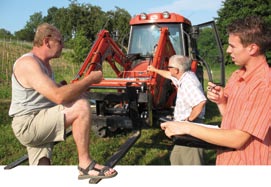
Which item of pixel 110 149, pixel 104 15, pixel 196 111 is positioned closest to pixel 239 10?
pixel 104 15

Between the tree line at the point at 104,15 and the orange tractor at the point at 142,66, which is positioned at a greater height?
the tree line at the point at 104,15

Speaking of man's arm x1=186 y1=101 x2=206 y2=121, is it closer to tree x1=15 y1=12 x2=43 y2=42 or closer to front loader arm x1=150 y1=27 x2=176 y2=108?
front loader arm x1=150 y1=27 x2=176 y2=108

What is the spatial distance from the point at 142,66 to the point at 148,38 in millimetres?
888

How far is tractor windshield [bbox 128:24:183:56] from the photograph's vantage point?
7.66 meters

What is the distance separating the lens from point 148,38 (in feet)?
25.5

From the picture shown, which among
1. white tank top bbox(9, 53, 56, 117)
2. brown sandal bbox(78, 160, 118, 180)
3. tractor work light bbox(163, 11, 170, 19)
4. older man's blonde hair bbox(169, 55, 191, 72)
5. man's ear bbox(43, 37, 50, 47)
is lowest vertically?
brown sandal bbox(78, 160, 118, 180)

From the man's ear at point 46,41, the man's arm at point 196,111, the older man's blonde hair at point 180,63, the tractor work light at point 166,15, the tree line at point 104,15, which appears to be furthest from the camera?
the tree line at point 104,15

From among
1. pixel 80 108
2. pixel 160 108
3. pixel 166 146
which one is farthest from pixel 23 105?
pixel 160 108

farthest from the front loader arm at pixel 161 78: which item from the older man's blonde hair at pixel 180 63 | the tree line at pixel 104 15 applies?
the tree line at pixel 104 15

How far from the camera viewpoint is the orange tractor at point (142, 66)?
5.45m

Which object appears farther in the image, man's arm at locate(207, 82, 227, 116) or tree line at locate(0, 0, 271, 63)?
tree line at locate(0, 0, 271, 63)

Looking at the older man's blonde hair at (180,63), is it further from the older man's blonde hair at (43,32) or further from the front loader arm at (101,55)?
the front loader arm at (101,55)

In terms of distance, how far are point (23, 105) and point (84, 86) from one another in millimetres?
609

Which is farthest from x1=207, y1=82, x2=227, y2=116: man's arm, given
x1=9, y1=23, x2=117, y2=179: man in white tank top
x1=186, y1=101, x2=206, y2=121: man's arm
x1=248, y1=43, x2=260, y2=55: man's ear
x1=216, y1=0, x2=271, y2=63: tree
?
x1=216, y1=0, x2=271, y2=63: tree
